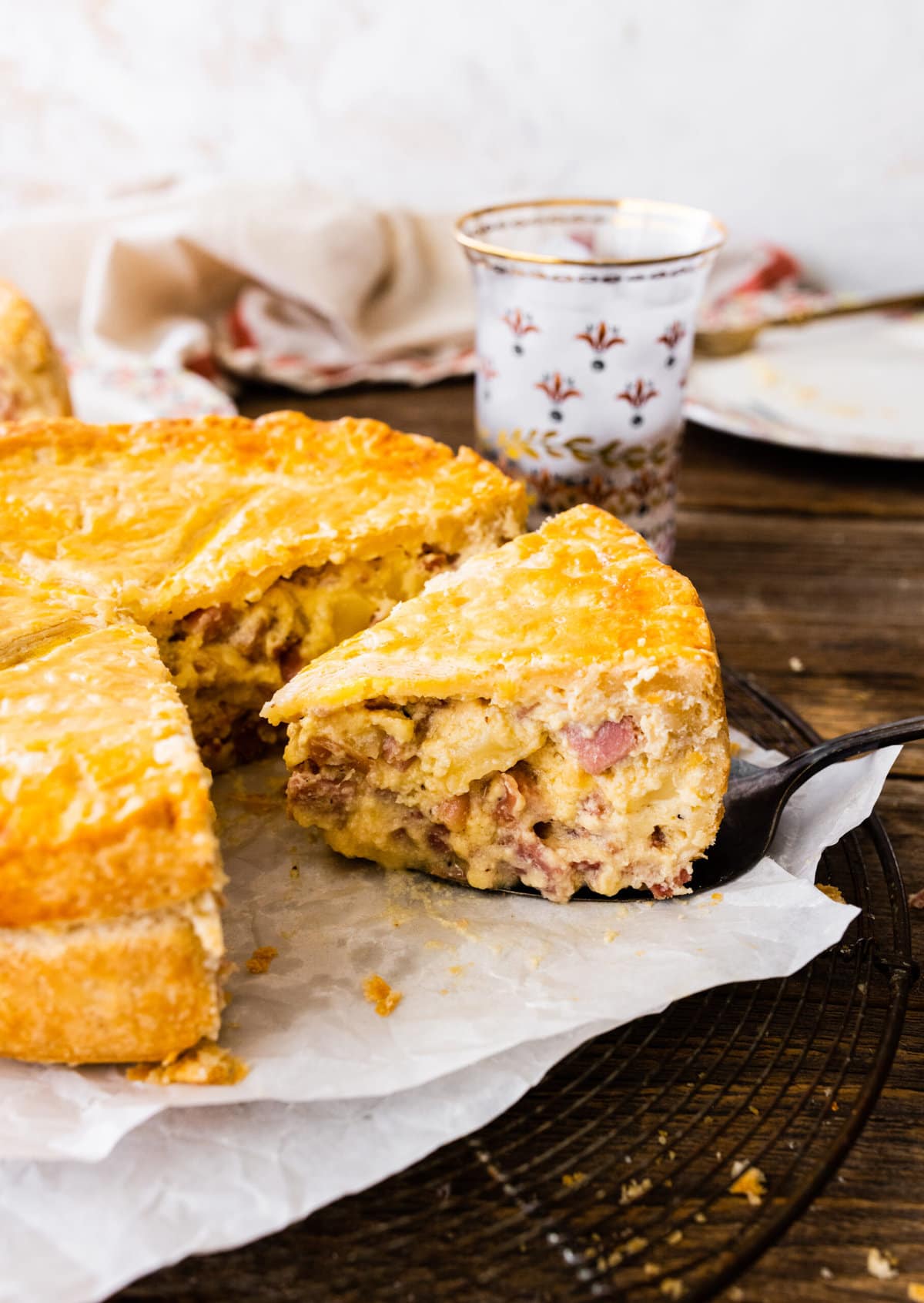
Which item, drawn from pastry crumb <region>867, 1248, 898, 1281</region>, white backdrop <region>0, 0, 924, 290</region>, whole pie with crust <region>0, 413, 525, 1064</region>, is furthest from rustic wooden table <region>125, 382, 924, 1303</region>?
white backdrop <region>0, 0, 924, 290</region>

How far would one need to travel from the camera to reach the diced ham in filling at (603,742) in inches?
84.0

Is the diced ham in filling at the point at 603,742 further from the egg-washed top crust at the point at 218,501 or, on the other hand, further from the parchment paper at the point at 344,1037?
the egg-washed top crust at the point at 218,501

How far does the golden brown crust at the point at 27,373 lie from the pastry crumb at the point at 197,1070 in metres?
2.15

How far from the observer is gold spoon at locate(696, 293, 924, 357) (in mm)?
4395

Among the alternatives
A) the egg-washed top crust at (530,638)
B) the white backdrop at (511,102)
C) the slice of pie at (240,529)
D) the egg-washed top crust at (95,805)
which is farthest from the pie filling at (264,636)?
the white backdrop at (511,102)

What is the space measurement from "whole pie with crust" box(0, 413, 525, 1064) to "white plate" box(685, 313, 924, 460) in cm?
149

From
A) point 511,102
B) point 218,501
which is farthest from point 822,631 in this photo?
point 511,102

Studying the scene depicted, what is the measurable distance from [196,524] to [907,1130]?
1.76 metres

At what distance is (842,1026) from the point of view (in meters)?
1.91

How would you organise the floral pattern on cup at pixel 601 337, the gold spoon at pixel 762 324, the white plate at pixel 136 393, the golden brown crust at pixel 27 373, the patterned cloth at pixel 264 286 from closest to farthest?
the floral pattern on cup at pixel 601 337 < the golden brown crust at pixel 27 373 < the white plate at pixel 136 393 < the gold spoon at pixel 762 324 < the patterned cloth at pixel 264 286

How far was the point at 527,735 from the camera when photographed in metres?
2.18

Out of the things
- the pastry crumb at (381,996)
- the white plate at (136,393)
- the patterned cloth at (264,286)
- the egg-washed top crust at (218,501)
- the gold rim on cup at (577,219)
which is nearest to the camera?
the pastry crumb at (381,996)

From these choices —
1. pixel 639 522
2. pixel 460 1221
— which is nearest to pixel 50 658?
pixel 460 1221

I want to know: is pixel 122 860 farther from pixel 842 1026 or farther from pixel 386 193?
pixel 386 193
